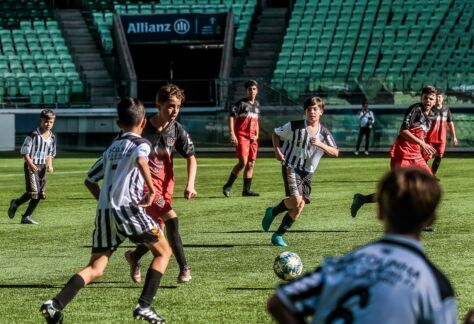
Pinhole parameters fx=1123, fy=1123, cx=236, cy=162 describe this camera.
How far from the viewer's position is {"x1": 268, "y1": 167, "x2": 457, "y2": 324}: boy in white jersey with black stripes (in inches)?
146

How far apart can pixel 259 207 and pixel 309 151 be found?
529 cm

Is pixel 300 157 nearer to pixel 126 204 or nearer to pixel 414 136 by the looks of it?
pixel 414 136

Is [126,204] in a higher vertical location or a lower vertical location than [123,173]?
lower

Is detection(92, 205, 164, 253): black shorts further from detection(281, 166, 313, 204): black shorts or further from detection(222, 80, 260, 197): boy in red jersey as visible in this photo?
detection(222, 80, 260, 197): boy in red jersey

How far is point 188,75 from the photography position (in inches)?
1831

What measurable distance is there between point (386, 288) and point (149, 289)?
4505 mm

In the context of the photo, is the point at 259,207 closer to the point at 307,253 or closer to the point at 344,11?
the point at 307,253

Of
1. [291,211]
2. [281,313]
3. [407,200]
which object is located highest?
[407,200]

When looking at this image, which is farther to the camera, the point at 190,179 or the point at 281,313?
the point at 190,179

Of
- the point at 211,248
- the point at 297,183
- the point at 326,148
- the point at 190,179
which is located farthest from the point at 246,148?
the point at 190,179

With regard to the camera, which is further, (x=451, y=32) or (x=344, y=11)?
(x=344, y=11)

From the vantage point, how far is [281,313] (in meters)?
3.95

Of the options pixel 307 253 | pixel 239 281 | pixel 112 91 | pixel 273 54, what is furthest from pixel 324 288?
pixel 273 54

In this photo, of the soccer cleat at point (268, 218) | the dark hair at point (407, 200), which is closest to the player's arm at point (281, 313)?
the dark hair at point (407, 200)
